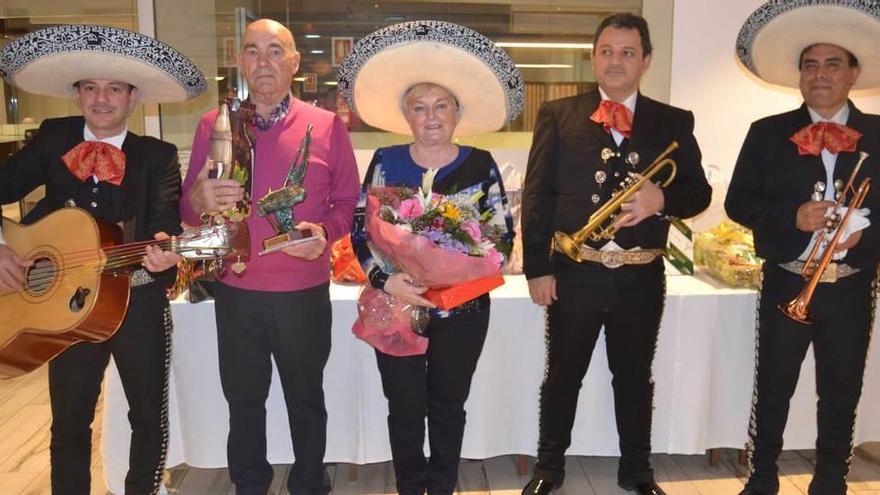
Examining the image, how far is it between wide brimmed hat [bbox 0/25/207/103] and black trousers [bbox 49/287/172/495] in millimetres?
666

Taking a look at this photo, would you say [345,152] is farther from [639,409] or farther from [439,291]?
[639,409]

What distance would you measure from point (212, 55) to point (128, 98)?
5.61 feet

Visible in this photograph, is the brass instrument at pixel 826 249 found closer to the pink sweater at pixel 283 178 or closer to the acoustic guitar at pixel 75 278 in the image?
the pink sweater at pixel 283 178

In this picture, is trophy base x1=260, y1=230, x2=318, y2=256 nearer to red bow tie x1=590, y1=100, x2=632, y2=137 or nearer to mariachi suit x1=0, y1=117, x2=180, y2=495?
mariachi suit x1=0, y1=117, x2=180, y2=495

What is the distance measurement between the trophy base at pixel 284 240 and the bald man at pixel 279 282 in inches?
2.0

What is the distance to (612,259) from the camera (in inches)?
95.7

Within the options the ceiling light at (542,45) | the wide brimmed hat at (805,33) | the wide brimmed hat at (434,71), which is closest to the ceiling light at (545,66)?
the ceiling light at (542,45)

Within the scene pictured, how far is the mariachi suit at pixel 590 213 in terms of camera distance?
2.43 m

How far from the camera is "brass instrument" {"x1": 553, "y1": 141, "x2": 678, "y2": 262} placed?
7.70ft

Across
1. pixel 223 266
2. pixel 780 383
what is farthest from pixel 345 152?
pixel 780 383

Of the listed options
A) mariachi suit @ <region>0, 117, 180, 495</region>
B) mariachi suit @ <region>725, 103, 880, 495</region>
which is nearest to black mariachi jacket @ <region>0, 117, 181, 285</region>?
mariachi suit @ <region>0, 117, 180, 495</region>

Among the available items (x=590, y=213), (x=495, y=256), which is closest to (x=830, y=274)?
(x=590, y=213)

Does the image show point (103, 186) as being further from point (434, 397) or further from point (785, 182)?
point (785, 182)

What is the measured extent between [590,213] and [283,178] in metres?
1.05
